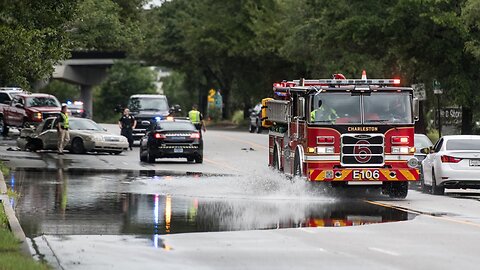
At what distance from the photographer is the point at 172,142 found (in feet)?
127

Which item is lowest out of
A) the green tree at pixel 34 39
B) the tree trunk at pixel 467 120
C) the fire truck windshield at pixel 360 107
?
the fire truck windshield at pixel 360 107

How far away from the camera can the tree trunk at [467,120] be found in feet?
162

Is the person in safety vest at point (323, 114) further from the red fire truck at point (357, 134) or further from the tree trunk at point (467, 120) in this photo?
the tree trunk at point (467, 120)

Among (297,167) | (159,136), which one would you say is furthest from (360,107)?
(159,136)

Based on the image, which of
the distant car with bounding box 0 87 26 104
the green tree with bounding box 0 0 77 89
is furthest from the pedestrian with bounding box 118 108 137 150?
the distant car with bounding box 0 87 26 104

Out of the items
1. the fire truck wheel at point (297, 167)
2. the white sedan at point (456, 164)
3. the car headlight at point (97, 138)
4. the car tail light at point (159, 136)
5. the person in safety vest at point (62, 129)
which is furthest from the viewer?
the car headlight at point (97, 138)

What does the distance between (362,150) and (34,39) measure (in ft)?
33.4

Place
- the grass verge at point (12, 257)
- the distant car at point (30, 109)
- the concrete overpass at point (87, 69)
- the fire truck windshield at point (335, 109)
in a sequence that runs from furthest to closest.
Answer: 1. the concrete overpass at point (87, 69)
2. the distant car at point (30, 109)
3. the fire truck windshield at point (335, 109)
4. the grass verge at point (12, 257)

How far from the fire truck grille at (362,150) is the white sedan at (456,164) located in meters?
3.55

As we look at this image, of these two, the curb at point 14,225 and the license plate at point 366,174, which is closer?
the curb at point 14,225

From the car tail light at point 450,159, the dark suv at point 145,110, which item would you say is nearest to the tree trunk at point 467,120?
the dark suv at point 145,110

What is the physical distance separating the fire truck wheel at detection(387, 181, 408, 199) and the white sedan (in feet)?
7.92

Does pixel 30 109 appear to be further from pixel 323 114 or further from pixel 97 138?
pixel 323 114

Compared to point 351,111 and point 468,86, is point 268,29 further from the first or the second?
point 351,111
